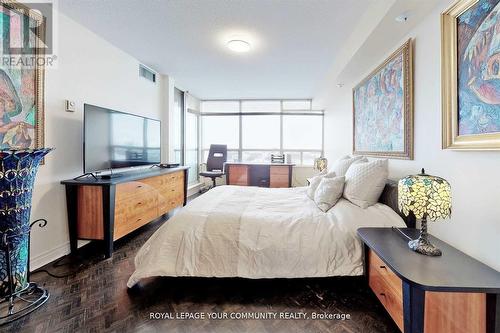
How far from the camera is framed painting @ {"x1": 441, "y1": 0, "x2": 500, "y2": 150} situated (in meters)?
1.22

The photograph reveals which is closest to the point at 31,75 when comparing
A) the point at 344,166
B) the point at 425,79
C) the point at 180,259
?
the point at 180,259

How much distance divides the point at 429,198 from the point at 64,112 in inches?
130

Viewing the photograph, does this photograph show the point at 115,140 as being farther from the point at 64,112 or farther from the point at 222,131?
the point at 222,131

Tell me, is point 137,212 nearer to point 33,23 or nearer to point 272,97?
point 33,23

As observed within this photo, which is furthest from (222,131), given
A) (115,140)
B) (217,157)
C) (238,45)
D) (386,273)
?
(386,273)

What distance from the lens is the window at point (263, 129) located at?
6.16 m

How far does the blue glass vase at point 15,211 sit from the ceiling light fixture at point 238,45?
7.50ft

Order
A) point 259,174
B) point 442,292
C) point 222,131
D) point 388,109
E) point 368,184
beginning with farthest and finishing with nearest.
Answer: point 222,131, point 259,174, point 388,109, point 368,184, point 442,292

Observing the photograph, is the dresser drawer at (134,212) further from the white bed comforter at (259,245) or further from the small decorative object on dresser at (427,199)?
the small decorative object on dresser at (427,199)

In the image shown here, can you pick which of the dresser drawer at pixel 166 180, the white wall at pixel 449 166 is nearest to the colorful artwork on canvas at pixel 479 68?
the white wall at pixel 449 166

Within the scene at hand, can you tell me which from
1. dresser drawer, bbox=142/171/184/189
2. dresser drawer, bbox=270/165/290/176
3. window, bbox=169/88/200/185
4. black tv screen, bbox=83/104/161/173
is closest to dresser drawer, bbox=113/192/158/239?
dresser drawer, bbox=142/171/184/189

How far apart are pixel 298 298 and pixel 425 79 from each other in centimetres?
200

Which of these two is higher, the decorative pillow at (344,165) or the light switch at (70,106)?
the light switch at (70,106)

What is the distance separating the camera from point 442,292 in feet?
3.68
